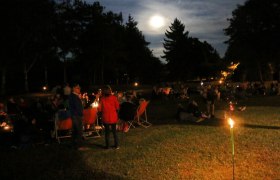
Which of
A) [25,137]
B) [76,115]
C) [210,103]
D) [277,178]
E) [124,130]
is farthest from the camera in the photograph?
[210,103]

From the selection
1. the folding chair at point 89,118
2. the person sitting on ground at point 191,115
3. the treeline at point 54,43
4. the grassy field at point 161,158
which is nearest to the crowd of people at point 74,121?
the folding chair at point 89,118

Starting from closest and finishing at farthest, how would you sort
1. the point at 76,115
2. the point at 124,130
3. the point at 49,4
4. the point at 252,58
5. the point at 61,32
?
1. the point at 76,115
2. the point at 124,130
3. the point at 49,4
4. the point at 61,32
5. the point at 252,58

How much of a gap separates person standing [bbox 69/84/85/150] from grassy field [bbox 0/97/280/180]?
0.38 m

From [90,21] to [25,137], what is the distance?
45.1m

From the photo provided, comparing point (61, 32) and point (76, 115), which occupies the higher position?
point (61, 32)

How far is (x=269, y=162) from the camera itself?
313 inches

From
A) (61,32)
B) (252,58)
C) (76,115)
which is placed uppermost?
(61,32)

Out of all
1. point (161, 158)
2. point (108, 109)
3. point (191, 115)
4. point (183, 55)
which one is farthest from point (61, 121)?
point (183, 55)

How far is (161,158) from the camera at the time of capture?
8.60 m

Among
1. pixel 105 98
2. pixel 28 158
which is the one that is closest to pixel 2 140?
pixel 28 158

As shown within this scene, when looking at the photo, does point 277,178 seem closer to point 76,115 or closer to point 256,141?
point 256,141

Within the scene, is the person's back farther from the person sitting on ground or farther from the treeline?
the treeline

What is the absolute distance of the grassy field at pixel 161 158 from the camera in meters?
7.45

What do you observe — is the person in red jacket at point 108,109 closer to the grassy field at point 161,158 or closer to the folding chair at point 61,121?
the grassy field at point 161,158
